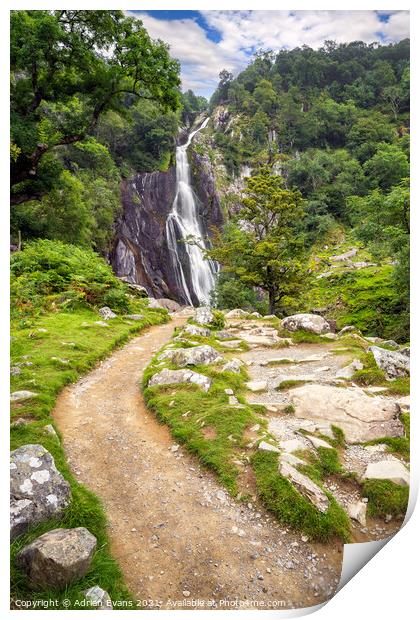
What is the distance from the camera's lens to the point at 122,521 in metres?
3.08

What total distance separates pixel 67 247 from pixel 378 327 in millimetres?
7510

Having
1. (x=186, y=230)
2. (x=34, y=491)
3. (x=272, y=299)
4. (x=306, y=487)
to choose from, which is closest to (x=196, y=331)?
(x=186, y=230)

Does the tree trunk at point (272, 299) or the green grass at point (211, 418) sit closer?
the green grass at point (211, 418)

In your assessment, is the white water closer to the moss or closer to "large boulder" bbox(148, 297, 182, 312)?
"large boulder" bbox(148, 297, 182, 312)

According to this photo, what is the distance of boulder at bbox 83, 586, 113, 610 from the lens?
2.50 meters

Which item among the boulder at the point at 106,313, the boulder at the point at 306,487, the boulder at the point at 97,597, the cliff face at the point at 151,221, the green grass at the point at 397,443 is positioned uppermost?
the cliff face at the point at 151,221

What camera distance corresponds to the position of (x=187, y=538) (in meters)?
2.94

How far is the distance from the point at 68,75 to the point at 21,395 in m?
4.27

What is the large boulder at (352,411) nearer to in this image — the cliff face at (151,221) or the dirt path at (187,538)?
the dirt path at (187,538)

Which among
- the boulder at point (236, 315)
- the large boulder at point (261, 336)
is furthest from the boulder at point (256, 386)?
the boulder at point (236, 315)

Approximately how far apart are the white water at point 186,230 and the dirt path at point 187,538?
16.6 feet

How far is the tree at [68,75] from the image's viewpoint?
3.87 metres

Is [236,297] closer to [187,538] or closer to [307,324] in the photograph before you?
[307,324]
